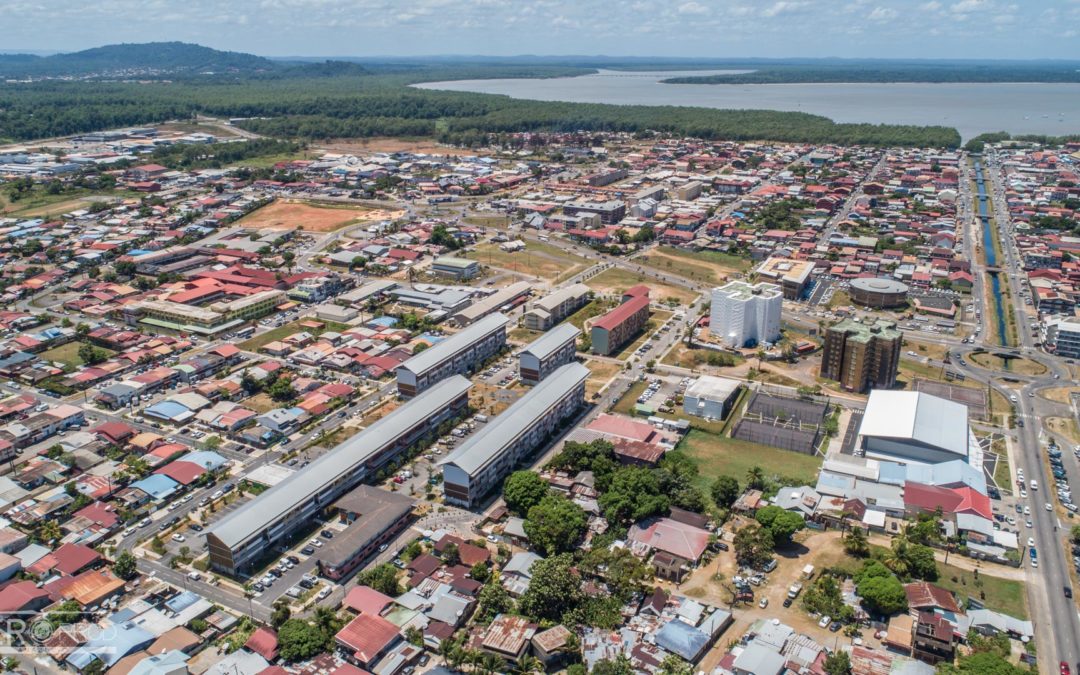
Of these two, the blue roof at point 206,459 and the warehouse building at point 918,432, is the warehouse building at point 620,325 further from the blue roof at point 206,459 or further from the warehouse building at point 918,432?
the blue roof at point 206,459

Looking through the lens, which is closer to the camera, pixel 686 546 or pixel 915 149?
pixel 686 546

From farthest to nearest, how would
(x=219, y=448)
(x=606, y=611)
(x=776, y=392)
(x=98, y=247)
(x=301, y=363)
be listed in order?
(x=98, y=247) < (x=301, y=363) < (x=776, y=392) < (x=219, y=448) < (x=606, y=611)

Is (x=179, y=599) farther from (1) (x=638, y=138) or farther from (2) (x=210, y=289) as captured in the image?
(1) (x=638, y=138)

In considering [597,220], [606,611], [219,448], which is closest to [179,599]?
[219,448]

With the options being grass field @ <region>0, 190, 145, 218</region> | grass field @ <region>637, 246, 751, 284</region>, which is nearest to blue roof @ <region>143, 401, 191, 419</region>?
grass field @ <region>637, 246, 751, 284</region>

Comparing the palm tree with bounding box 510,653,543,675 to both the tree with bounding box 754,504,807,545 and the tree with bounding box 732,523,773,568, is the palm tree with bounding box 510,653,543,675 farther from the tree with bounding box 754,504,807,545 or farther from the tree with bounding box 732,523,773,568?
the tree with bounding box 754,504,807,545

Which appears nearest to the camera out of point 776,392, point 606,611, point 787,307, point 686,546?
point 606,611

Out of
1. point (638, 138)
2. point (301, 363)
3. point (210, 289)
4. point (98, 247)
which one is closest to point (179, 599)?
point (301, 363)
